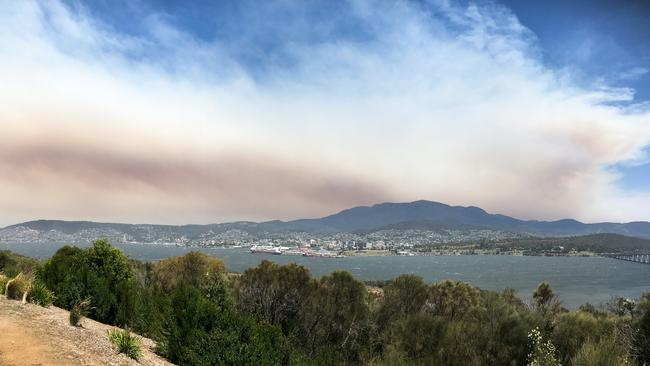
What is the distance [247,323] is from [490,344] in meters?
10.6

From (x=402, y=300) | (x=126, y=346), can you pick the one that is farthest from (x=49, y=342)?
(x=402, y=300)

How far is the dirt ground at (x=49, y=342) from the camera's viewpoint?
9383mm

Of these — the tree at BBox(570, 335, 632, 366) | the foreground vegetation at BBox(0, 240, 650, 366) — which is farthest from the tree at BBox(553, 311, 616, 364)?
the tree at BBox(570, 335, 632, 366)

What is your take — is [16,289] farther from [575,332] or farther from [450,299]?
[450,299]

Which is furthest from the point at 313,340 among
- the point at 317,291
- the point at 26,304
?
the point at 26,304

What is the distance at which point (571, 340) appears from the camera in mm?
19031

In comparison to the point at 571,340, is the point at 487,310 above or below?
above

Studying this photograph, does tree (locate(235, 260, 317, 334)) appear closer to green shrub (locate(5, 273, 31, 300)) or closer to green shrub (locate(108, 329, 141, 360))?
green shrub (locate(5, 273, 31, 300))

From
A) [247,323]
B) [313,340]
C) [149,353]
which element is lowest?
[313,340]

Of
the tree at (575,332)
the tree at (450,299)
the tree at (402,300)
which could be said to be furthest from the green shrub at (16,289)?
the tree at (450,299)

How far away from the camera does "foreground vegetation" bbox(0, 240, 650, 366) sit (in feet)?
40.7

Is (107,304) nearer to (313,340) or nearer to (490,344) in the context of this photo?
(313,340)

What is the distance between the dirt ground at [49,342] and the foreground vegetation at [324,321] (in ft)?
2.23

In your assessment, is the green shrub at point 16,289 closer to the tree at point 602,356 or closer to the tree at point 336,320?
the tree at point 336,320
